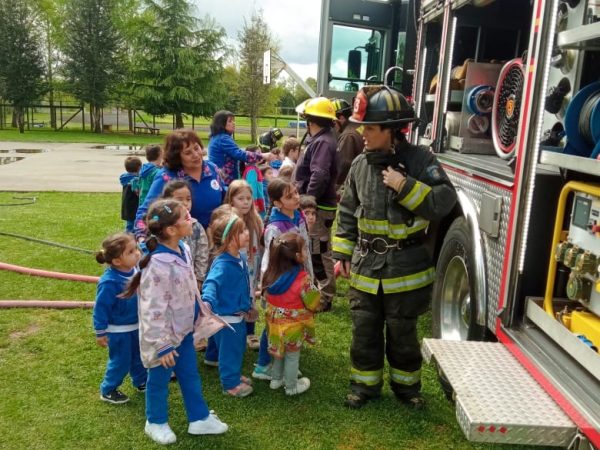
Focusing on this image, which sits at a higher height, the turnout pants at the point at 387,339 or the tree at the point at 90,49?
the tree at the point at 90,49

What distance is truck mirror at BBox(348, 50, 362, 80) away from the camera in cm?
649

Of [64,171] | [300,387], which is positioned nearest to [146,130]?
[64,171]

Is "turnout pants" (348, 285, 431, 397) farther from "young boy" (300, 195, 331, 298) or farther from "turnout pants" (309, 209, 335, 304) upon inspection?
"turnout pants" (309, 209, 335, 304)

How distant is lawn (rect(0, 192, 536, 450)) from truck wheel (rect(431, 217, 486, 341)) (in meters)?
0.39

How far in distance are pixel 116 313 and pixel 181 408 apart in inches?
27.0

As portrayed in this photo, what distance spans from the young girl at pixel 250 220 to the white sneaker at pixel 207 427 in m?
0.88

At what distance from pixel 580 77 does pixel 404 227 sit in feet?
3.86

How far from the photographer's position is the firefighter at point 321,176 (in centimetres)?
479

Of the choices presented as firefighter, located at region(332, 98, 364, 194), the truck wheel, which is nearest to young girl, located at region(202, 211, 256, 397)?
the truck wheel

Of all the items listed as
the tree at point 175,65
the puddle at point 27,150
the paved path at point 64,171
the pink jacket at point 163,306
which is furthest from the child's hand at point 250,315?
the tree at point 175,65

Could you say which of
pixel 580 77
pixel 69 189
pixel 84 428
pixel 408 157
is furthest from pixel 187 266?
pixel 69 189

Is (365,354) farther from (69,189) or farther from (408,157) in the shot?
(69,189)

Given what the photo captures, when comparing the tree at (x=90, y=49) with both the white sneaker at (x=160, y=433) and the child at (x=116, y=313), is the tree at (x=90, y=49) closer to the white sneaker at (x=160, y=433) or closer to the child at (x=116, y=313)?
the child at (x=116, y=313)

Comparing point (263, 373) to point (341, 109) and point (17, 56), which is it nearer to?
point (341, 109)
